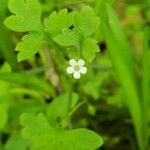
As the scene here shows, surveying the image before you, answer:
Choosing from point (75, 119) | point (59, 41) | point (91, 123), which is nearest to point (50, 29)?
point (59, 41)

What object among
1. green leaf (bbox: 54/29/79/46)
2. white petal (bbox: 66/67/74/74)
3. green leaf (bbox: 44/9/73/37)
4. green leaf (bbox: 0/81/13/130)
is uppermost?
green leaf (bbox: 44/9/73/37)

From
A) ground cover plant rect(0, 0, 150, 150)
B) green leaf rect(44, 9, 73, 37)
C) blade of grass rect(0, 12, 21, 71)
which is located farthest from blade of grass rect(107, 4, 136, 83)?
green leaf rect(44, 9, 73, 37)

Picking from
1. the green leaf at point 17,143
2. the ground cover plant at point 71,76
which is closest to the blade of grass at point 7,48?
the ground cover plant at point 71,76

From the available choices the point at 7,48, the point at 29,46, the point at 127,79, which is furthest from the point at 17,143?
the point at 29,46

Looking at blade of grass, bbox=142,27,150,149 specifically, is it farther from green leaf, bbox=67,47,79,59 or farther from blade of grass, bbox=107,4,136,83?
green leaf, bbox=67,47,79,59

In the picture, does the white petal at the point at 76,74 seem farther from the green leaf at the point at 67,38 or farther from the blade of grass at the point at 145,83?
the blade of grass at the point at 145,83

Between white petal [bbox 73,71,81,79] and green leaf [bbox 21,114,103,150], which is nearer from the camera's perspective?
white petal [bbox 73,71,81,79]

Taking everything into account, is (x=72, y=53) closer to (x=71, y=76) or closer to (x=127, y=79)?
(x=71, y=76)
